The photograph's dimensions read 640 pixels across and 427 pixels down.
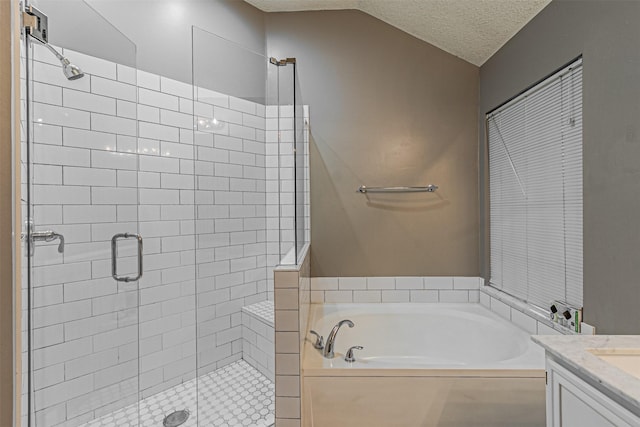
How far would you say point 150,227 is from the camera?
6.59 ft

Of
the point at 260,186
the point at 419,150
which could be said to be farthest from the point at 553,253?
the point at 260,186

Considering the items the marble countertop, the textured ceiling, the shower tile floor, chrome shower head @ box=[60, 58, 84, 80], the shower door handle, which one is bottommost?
the shower tile floor

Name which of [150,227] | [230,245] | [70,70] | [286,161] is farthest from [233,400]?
[70,70]

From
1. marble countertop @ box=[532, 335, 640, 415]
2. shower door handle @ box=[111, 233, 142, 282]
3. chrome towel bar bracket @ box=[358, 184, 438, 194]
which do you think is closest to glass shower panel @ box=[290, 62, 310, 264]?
chrome towel bar bracket @ box=[358, 184, 438, 194]

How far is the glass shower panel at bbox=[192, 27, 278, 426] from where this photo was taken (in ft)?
5.37

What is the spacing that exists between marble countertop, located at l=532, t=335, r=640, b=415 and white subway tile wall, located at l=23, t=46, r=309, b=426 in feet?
3.83

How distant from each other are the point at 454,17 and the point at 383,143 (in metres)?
0.92

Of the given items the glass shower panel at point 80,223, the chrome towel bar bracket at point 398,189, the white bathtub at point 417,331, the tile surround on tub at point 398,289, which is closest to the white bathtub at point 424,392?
the white bathtub at point 417,331

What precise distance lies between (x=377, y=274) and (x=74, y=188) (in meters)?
2.00

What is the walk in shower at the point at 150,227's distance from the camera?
1.24 meters

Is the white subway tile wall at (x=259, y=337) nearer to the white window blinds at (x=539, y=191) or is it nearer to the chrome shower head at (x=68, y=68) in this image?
the chrome shower head at (x=68, y=68)

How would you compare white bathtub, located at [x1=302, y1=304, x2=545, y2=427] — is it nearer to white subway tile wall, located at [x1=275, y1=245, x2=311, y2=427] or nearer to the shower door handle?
white subway tile wall, located at [x1=275, y1=245, x2=311, y2=427]

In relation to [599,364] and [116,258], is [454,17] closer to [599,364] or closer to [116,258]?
[599,364]

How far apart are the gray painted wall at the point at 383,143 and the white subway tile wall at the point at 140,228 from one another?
866 mm
